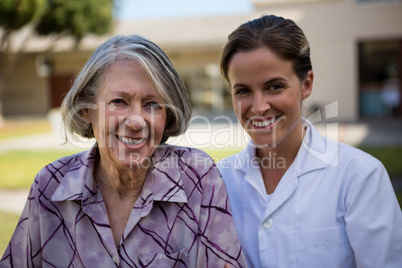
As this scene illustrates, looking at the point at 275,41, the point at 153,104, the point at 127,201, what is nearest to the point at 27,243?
the point at 127,201

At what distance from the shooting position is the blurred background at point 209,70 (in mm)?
9148

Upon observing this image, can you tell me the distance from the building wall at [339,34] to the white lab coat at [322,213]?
1352 centimetres

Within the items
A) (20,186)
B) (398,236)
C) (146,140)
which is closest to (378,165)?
(398,236)

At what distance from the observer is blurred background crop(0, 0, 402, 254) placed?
9.15 meters

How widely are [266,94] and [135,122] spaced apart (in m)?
0.66

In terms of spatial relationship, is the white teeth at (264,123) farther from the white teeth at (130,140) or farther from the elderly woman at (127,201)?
the white teeth at (130,140)

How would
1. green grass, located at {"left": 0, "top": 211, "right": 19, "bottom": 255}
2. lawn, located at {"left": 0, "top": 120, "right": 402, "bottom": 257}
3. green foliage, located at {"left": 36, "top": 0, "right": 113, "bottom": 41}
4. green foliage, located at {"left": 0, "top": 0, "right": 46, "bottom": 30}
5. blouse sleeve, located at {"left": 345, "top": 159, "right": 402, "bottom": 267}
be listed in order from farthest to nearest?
green foliage, located at {"left": 36, "top": 0, "right": 113, "bottom": 41} < green foliage, located at {"left": 0, "top": 0, "right": 46, "bottom": 30} < lawn, located at {"left": 0, "top": 120, "right": 402, "bottom": 257} < green grass, located at {"left": 0, "top": 211, "right": 19, "bottom": 255} < blouse sleeve, located at {"left": 345, "top": 159, "right": 402, "bottom": 267}

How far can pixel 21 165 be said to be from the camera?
8305mm

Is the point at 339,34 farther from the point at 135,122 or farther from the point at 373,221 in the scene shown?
the point at 135,122

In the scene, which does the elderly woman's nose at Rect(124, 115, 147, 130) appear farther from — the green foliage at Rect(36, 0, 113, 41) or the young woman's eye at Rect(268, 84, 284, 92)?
the green foliage at Rect(36, 0, 113, 41)

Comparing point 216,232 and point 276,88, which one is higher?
point 276,88

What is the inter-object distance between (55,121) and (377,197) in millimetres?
14529

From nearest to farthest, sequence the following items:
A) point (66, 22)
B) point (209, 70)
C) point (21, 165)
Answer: point (21, 165)
point (66, 22)
point (209, 70)

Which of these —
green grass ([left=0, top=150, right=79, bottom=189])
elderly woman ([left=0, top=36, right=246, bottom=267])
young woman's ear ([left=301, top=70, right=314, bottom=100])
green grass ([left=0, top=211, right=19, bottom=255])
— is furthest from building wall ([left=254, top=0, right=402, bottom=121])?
elderly woman ([left=0, top=36, right=246, bottom=267])
